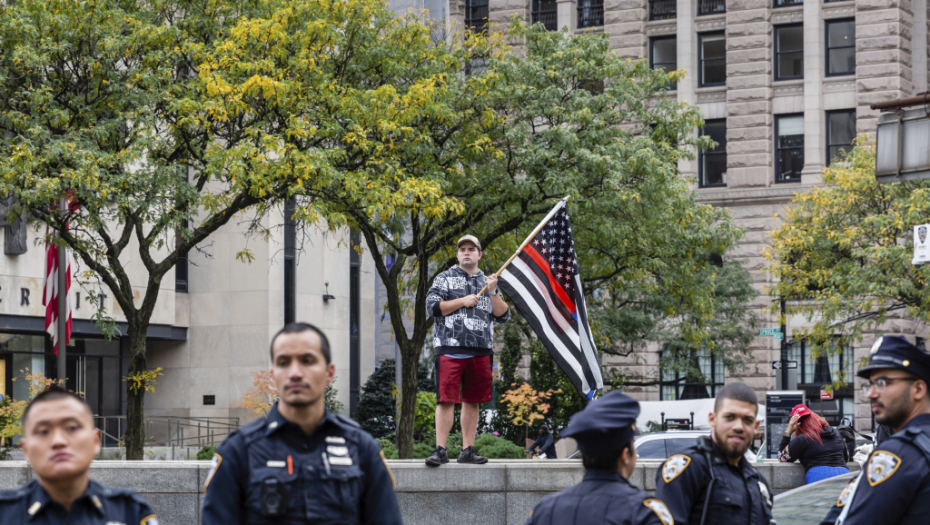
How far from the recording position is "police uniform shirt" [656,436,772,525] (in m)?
5.62

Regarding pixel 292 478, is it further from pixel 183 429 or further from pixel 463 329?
pixel 183 429

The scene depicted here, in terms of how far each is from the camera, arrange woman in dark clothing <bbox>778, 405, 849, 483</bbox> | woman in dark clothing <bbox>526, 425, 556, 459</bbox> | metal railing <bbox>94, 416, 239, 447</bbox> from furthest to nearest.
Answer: metal railing <bbox>94, 416, 239, 447</bbox>, woman in dark clothing <bbox>526, 425, 556, 459</bbox>, woman in dark clothing <bbox>778, 405, 849, 483</bbox>

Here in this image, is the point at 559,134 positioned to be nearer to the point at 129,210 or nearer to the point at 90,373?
the point at 129,210

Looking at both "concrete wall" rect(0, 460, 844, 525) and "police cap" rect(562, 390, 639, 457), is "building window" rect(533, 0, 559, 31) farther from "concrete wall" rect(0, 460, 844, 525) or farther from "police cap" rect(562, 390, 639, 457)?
"police cap" rect(562, 390, 639, 457)

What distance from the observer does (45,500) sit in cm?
436

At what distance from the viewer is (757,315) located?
42.9 metres

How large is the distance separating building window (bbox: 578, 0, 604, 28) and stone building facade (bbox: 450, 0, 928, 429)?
3.29 feet

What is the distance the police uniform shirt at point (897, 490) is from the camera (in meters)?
4.57

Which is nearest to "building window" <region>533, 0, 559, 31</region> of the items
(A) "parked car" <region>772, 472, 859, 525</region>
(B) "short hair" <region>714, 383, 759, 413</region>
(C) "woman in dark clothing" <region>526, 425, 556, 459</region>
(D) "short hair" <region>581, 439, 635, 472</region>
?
(C) "woman in dark clothing" <region>526, 425, 556, 459</region>

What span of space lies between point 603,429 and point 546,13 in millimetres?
47302

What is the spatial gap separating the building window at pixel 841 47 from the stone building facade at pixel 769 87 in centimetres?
4

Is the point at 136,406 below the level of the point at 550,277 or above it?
below

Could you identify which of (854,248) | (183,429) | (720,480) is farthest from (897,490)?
(183,429)

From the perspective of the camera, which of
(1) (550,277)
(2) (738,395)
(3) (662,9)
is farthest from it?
(3) (662,9)
